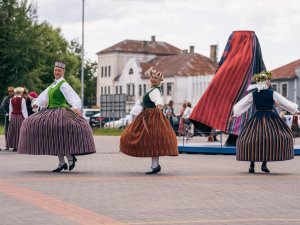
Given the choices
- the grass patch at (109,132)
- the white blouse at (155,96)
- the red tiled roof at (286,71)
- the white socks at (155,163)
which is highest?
the red tiled roof at (286,71)

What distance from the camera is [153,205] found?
471 inches

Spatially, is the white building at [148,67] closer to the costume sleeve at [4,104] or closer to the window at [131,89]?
the window at [131,89]

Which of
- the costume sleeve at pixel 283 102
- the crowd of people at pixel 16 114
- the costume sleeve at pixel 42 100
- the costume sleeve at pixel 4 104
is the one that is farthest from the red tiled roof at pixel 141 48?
the costume sleeve at pixel 42 100

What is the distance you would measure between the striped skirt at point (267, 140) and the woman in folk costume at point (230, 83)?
30.0 feet

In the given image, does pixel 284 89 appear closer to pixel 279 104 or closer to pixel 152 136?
pixel 279 104

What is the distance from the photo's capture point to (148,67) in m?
126

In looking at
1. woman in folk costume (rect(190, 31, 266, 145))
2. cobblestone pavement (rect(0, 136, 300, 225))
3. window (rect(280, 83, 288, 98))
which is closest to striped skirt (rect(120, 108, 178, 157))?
cobblestone pavement (rect(0, 136, 300, 225))

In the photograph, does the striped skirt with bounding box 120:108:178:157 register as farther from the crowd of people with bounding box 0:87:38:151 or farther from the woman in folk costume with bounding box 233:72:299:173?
the crowd of people with bounding box 0:87:38:151

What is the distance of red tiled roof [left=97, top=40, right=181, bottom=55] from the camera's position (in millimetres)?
137500

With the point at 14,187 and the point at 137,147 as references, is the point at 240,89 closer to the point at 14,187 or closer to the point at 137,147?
the point at 137,147

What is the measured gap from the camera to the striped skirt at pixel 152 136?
17.5 m

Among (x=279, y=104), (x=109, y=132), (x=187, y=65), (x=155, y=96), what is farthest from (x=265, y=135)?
(x=187, y=65)

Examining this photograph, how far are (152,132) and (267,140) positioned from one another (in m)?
1.98

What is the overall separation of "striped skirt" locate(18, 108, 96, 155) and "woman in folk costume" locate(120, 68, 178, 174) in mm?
741
